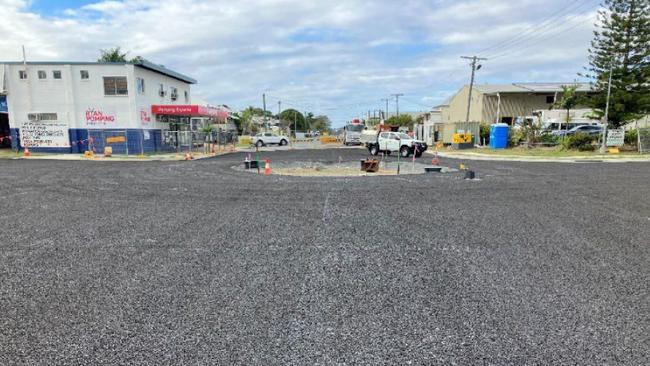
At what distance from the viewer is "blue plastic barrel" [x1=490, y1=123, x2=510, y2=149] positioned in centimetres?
3569

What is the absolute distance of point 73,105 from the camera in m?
30.4

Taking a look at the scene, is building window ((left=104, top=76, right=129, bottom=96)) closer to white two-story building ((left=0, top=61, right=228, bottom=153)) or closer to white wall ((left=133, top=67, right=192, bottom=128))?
white two-story building ((left=0, top=61, right=228, bottom=153))

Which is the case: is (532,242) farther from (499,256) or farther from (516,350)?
(516,350)

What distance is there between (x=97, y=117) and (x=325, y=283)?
3140 cm

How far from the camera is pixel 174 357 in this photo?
11.1 feet

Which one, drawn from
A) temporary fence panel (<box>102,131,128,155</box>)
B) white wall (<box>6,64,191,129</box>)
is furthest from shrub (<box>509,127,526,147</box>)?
temporary fence panel (<box>102,131,128,155</box>)

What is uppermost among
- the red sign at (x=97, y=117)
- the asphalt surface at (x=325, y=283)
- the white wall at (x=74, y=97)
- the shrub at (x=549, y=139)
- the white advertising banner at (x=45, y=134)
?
the white wall at (x=74, y=97)

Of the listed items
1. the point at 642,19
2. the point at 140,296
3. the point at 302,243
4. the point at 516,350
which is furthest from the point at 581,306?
the point at 642,19

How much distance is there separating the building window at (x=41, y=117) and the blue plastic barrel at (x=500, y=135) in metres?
35.3

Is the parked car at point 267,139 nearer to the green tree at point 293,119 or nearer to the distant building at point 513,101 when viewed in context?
the distant building at point 513,101

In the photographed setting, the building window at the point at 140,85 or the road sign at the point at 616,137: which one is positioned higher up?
Answer: the building window at the point at 140,85

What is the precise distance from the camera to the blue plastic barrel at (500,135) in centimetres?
3569

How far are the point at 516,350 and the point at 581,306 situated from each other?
4.53ft

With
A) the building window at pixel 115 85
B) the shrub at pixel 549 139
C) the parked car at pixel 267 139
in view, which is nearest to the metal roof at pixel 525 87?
the shrub at pixel 549 139
